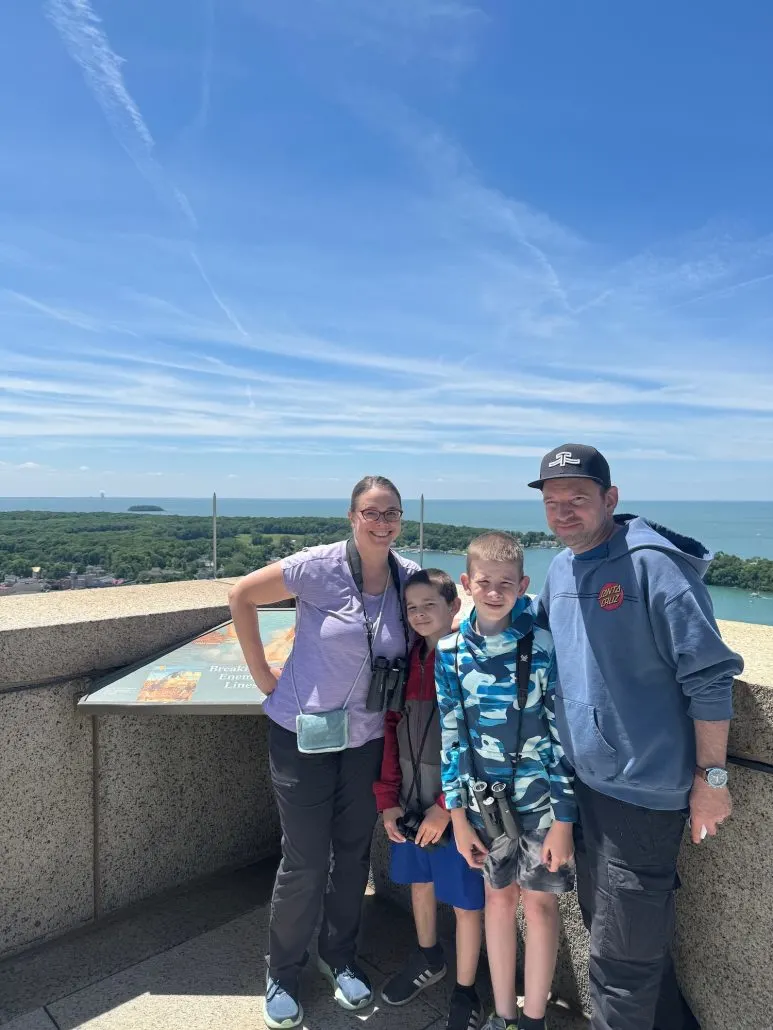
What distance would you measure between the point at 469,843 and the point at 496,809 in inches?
6.9

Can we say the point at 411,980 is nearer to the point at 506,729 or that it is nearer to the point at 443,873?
the point at 443,873

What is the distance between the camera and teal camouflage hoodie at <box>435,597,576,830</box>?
7.67 feet

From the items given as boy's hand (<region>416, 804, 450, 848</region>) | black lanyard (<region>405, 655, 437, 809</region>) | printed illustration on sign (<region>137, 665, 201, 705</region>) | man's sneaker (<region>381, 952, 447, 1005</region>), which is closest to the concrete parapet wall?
printed illustration on sign (<region>137, 665, 201, 705</region>)

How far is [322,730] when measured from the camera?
2604 mm

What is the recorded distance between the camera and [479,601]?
7.85 feet

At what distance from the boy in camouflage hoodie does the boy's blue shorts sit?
0.13 m

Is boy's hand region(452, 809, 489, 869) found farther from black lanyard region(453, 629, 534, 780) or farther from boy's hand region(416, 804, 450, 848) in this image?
black lanyard region(453, 629, 534, 780)

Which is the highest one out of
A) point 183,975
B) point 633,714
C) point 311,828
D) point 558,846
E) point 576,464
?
point 576,464

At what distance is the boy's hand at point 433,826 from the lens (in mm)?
2561

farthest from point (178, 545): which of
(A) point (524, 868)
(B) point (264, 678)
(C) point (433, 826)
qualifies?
(A) point (524, 868)

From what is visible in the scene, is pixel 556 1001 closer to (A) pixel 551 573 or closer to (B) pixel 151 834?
(A) pixel 551 573

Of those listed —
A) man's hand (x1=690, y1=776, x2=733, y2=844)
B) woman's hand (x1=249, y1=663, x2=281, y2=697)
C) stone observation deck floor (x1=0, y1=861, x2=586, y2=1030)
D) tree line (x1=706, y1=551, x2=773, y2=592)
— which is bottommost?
stone observation deck floor (x1=0, y1=861, x2=586, y2=1030)

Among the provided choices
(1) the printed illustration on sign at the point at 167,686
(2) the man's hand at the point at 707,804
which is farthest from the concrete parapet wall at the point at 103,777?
(2) the man's hand at the point at 707,804

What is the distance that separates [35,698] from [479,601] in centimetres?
205
